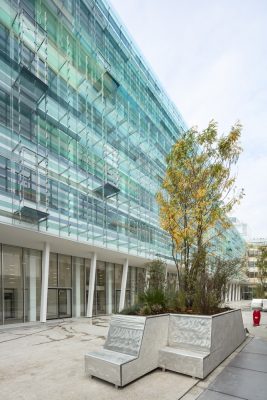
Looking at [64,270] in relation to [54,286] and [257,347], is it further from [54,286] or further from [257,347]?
[257,347]

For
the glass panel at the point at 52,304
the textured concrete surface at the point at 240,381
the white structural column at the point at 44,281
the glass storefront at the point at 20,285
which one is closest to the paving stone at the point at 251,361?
the textured concrete surface at the point at 240,381

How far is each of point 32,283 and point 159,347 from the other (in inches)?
524

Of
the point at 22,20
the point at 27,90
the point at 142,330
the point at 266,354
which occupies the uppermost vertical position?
the point at 22,20

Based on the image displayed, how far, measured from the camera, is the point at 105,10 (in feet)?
72.3

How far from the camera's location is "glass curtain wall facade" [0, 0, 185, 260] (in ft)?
50.8

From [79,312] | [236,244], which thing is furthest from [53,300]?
[236,244]

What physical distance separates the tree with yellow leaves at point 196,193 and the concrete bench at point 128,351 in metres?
3.09

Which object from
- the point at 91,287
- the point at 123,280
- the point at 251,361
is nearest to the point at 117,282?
the point at 123,280

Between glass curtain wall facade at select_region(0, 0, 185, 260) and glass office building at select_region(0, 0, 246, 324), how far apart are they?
61mm

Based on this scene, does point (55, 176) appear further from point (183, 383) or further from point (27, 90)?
point (183, 383)

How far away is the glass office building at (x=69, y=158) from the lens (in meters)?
15.6

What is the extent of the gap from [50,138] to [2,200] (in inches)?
201

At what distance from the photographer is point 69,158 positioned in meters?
19.3

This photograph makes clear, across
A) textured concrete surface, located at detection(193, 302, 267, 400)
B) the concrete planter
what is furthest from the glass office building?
textured concrete surface, located at detection(193, 302, 267, 400)
